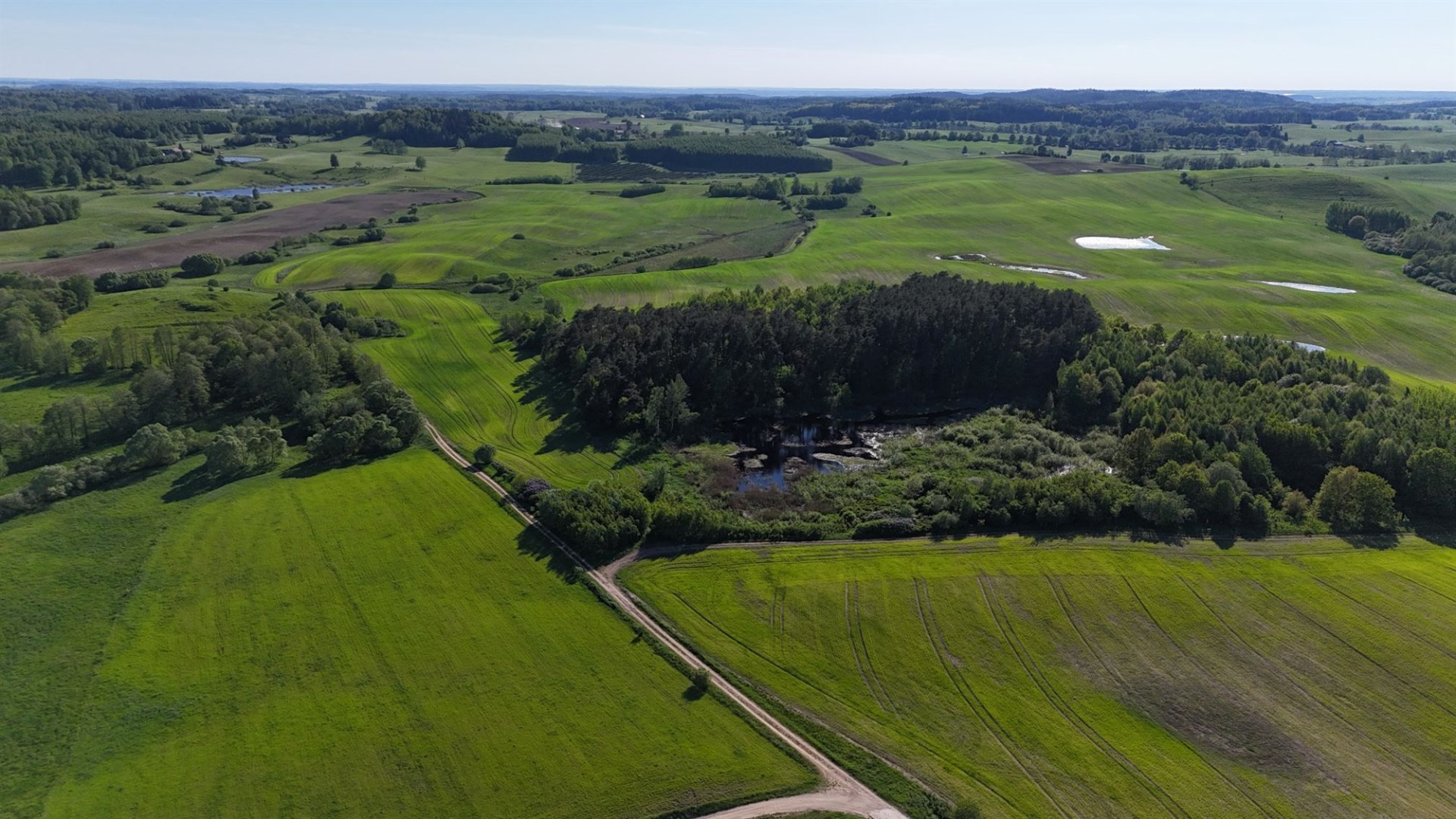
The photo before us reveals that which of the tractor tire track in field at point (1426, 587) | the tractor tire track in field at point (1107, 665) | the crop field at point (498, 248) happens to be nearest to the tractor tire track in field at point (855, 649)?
the tractor tire track in field at point (1107, 665)

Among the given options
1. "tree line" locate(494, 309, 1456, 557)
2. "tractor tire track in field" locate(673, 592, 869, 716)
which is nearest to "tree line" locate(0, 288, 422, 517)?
"tree line" locate(494, 309, 1456, 557)

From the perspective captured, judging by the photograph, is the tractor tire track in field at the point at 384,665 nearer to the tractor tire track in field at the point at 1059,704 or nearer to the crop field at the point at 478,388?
the crop field at the point at 478,388

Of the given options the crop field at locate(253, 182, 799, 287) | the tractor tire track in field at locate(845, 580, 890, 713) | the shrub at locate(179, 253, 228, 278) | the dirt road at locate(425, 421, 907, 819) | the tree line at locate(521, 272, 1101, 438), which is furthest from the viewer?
the crop field at locate(253, 182, 799, 287)

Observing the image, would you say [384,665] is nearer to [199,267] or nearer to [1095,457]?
[1095,457]

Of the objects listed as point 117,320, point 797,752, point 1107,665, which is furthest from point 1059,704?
point 117,320

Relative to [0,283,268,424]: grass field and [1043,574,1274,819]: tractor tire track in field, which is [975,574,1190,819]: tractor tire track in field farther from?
[0,283,268,424]: grass field

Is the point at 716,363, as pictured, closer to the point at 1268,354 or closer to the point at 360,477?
the point at 360,477
